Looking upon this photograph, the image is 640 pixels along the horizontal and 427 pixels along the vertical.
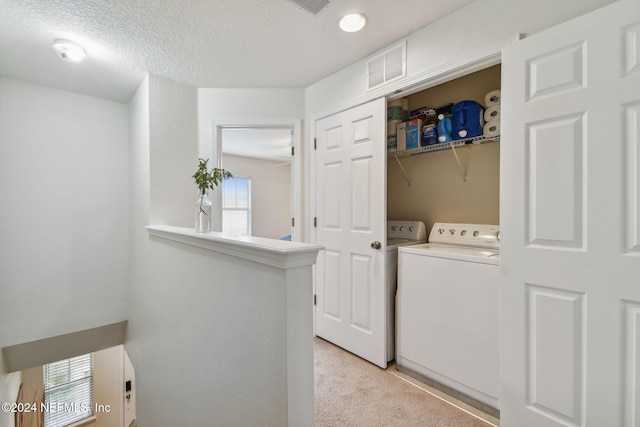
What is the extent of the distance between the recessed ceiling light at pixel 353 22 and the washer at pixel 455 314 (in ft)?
4.87

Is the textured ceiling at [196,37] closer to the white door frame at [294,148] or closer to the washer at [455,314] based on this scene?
the white door frame at [294,148]

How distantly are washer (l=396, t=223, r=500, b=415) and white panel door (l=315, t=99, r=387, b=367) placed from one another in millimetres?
196

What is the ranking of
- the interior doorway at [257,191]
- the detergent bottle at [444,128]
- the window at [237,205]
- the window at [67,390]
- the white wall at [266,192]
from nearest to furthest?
the detergent bottle at [444,128], the window at [67,390], the interior doorway at [257,191], the window at [237,205], the white wall at [266,192]

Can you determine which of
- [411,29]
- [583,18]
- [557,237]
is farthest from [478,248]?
[411,29]

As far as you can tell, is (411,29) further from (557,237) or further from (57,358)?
(57,358)

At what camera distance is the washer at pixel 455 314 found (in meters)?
1.61

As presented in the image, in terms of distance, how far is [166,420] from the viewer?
198 centimetres

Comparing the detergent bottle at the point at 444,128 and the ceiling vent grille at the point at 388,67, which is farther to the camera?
the detergent bottle at the point at 444,128

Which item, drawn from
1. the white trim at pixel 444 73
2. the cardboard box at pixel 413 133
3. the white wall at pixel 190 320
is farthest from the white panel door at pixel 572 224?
the white wall at pixel 190 320

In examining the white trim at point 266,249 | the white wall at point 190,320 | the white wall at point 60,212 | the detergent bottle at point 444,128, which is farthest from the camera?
the white wall at point 60,212

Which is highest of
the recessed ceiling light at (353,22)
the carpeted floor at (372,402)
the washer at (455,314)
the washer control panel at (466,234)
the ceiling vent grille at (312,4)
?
the recessed ceiling light at (353,22)

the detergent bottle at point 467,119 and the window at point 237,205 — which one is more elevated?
the detergent bottle at point 467,119

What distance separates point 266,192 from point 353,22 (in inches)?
199

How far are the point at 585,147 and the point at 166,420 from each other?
2.88 m
